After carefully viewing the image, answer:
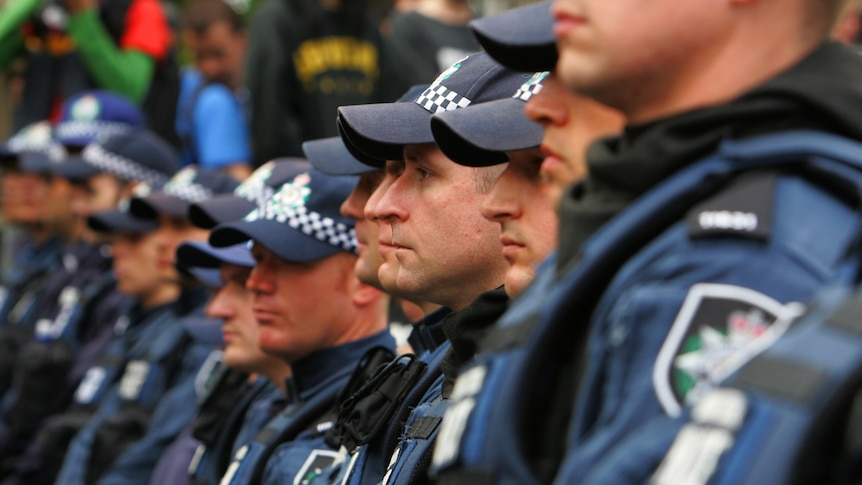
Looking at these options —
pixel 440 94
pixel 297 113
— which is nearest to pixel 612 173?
pixel 440 94

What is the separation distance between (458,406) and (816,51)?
0.71m

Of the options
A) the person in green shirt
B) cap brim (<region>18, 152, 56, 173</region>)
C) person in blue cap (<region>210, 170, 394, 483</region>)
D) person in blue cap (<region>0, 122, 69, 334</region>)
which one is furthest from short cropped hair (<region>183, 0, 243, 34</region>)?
person in blue cap (<region>210, 170, 394, 483</region>)

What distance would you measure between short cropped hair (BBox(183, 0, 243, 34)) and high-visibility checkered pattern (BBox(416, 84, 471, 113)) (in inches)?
242

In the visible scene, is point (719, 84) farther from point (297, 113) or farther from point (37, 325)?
point (37, 325)

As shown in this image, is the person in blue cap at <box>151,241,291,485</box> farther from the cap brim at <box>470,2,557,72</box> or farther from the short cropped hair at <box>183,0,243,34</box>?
the short cropped hair at <box>183,0,243,34</box>

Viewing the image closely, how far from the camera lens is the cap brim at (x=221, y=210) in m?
5.41

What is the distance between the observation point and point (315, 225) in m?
4.73

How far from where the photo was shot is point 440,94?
371 cm

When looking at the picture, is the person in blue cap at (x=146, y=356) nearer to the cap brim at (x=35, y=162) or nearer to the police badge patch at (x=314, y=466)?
the cap brim at (x=35, y=162)

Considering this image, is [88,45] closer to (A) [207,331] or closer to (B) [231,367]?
(A) [207,331]

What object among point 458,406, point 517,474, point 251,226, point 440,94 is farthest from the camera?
point 251,226

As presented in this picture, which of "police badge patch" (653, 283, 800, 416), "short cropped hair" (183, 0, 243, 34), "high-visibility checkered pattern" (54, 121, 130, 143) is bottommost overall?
"high-visibility checkered pattern" (54, 121, 130, 143)

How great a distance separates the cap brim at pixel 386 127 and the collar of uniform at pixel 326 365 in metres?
1.12

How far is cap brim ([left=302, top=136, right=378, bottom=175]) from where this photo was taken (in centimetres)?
425
